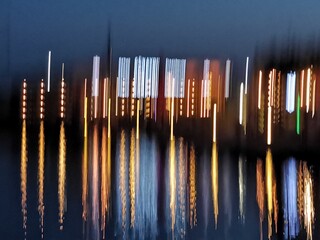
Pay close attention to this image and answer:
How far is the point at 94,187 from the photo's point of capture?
222 cm

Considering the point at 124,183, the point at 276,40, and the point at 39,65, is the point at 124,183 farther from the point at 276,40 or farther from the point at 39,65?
the point at 276,40

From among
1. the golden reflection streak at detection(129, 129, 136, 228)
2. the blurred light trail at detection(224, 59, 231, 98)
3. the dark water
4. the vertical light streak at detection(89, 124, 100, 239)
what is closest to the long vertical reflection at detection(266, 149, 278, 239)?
the dark water

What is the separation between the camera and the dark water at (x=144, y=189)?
2201mm

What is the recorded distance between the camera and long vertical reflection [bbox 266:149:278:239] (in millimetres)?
2270

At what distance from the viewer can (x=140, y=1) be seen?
2.24m

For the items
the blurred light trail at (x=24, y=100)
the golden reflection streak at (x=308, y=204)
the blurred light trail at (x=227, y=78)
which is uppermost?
the blurred light trail at (x=227, y=78)

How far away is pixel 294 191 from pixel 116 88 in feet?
2.30

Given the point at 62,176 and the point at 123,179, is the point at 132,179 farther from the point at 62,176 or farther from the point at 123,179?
the point at 62,176

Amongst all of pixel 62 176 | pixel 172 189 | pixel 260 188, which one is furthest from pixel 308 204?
pixel 62 176

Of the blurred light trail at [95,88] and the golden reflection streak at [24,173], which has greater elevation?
the blurred light trail at [95,88]

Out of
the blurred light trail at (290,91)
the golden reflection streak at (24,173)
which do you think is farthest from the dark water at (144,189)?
the blurred light trail at (290,91)

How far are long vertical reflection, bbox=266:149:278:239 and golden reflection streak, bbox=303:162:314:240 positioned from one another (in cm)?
11

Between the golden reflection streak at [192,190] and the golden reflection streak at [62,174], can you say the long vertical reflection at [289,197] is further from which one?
the golden reflection streak at [62,174]

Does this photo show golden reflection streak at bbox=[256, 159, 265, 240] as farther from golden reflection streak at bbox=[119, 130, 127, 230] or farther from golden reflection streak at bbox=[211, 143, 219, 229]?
golden reflection streak at bbox=[119, 130, 127, 230]
